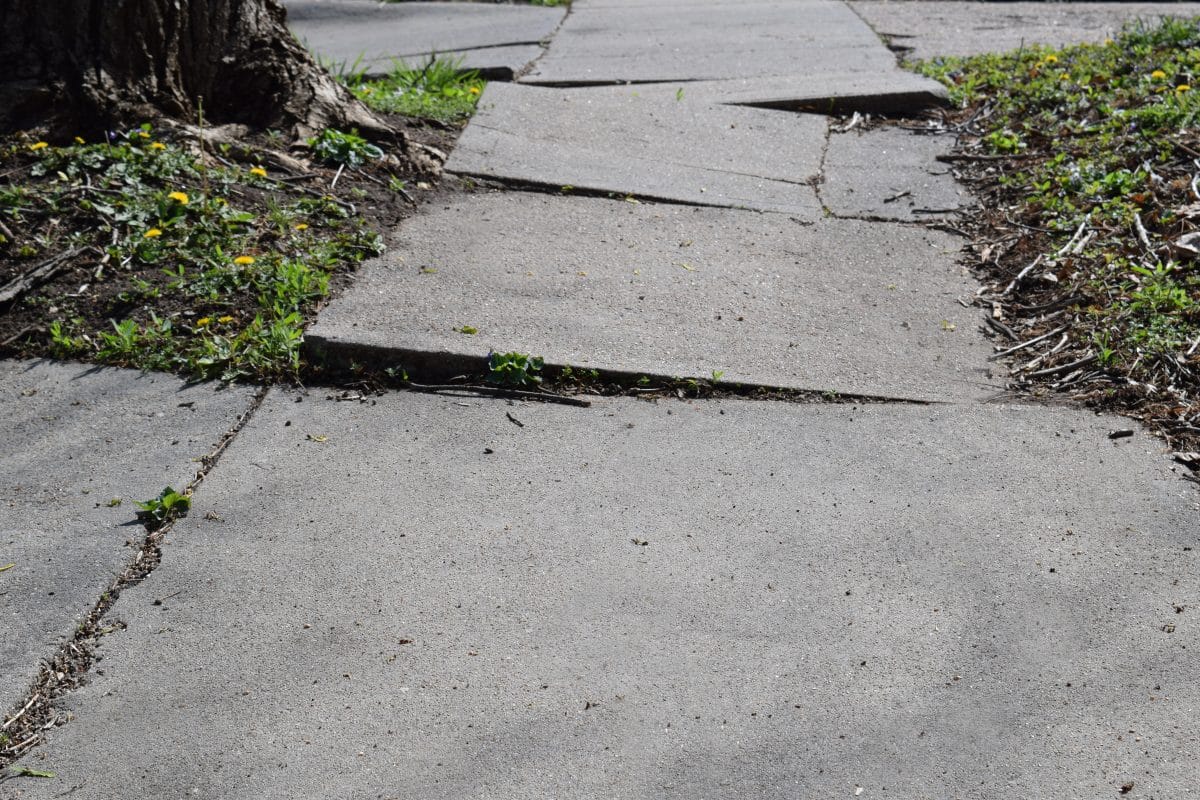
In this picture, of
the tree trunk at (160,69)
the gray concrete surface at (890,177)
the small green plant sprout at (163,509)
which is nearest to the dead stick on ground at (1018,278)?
the gray concrete surface at (890,177)

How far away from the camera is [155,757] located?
2.25m

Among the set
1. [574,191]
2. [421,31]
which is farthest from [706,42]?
[574,191]

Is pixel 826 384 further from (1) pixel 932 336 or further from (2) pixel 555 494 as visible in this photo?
(2) pixel 555 494

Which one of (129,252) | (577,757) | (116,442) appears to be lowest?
(577,757)

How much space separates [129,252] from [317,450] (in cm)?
137

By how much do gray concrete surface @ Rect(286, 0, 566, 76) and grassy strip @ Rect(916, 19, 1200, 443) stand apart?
260 cm

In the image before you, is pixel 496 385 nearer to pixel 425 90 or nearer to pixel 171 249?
pixel 171 249

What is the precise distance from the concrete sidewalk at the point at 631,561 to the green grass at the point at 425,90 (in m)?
1.25

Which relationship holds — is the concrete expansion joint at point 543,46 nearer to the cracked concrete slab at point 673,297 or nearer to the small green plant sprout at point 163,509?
the cracked concrete slab at point 673,297

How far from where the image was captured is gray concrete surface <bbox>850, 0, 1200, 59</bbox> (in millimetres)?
7242

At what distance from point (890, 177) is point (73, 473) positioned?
12.4 ft

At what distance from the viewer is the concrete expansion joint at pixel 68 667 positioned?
2.29m

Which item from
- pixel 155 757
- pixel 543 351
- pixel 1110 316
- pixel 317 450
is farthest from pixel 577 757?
pixel 1110 316

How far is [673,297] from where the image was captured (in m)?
4.07
